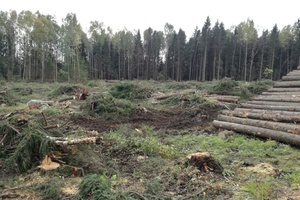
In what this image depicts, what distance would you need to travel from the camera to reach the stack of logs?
232 inches

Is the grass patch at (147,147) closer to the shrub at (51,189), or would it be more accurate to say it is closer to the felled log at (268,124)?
the shrub at (51,189)

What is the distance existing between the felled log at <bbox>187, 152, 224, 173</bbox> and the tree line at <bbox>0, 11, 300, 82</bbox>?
32084mm

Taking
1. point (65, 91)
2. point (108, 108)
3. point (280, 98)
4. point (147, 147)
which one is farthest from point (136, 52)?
point (147, 147)

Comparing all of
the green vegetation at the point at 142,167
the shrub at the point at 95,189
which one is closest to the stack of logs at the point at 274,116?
the green vegetation at the point at 142,167

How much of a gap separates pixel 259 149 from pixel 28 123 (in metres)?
5.06

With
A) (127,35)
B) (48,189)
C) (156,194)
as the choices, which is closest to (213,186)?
(156,194)

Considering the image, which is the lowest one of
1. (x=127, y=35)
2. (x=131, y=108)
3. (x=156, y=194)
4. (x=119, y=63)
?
(x=156, y=194)

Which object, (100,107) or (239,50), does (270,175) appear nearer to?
(100,107)

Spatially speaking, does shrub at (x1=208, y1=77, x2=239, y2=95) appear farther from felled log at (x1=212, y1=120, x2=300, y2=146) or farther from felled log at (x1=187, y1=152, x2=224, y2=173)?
felled log at (x1=187, y1=152, x2=224, y2=173)

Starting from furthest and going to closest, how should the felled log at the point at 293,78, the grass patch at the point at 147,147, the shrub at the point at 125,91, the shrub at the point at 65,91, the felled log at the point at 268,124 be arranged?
the shrub at the point at 65,91 < the shrub at the point at 125,91 < the felled log at the point at 293,78 < the felled log at the point at 268,124 < the grass patch at the point at 147,147

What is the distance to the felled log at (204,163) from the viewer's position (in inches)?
164

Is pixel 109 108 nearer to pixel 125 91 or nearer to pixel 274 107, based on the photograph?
pixel 125 91

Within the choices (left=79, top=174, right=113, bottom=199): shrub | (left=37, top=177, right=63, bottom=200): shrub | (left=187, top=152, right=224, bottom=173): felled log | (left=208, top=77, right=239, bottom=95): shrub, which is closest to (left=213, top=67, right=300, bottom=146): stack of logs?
(left=187, top=152, right=224, bottom=173): felled log

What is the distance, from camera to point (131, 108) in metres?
10.6
